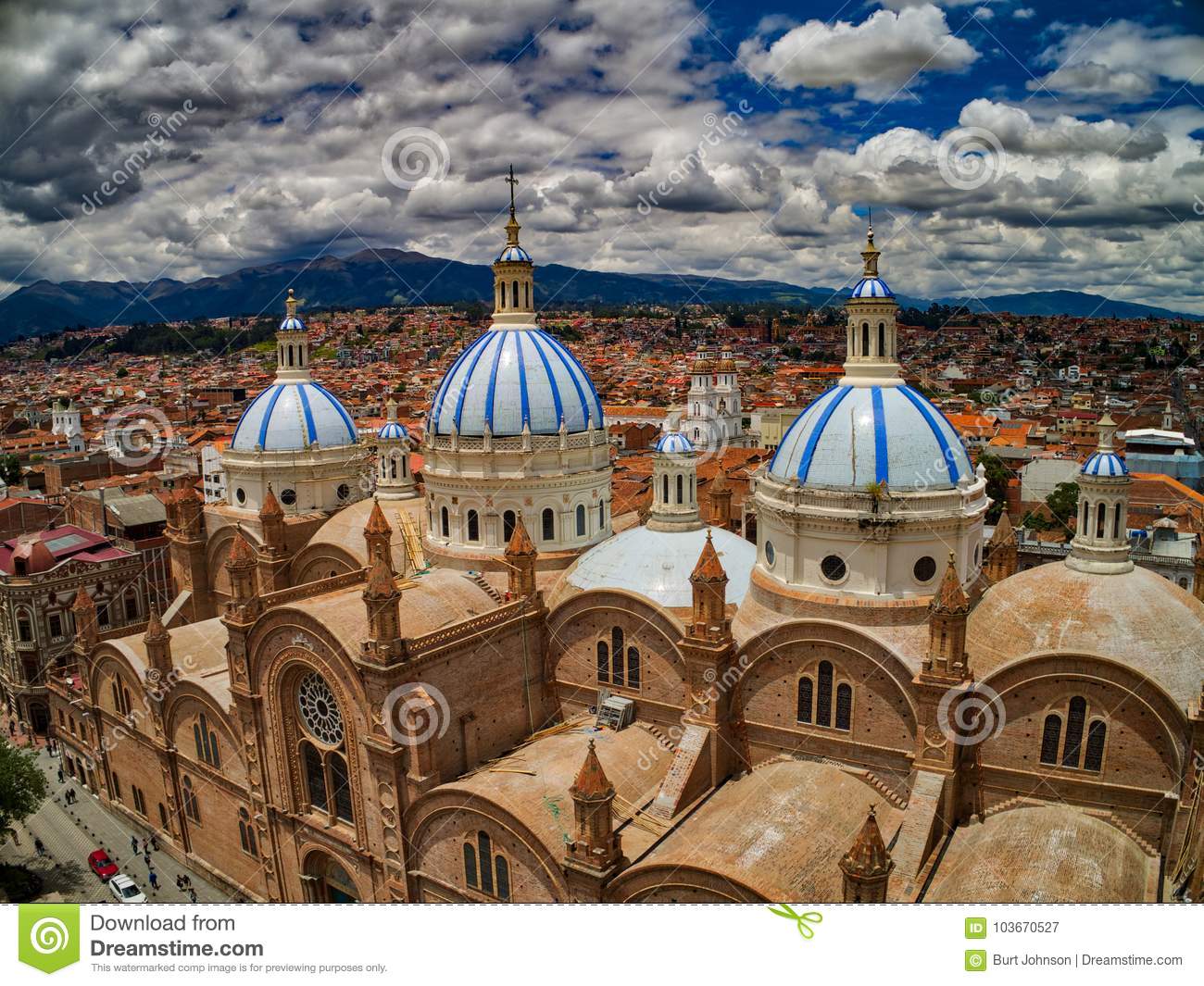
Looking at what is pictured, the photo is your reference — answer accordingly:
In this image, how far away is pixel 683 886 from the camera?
530 inches

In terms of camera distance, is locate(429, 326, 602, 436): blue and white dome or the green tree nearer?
the green tree

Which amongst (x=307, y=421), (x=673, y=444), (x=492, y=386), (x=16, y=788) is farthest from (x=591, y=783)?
(x=307, y=421)

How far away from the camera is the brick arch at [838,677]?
1519 cm

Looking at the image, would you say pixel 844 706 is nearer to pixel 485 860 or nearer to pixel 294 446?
pixel 485 860

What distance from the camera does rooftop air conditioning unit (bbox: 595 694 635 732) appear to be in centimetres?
1794

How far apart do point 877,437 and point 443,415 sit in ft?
37.6

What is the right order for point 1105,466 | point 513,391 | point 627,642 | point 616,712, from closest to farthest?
point 1105,466 → point 616,712 → point 627,642 → point 513,391

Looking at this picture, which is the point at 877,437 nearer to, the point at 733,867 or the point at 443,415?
the point at 733,867

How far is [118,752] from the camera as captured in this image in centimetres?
2570

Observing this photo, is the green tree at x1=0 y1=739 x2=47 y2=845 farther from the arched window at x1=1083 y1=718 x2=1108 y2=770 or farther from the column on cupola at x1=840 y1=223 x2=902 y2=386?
the arched window at x1=1083 y1=718 x2=1108 y2=770

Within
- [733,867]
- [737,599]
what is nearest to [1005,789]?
[733,867]

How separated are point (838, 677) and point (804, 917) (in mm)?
5296

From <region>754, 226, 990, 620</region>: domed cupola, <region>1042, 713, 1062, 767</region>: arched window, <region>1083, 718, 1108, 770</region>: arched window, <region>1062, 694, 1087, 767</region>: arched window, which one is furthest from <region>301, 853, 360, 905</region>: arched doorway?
<region>1083, 718, 1108, 770</region>: arched window

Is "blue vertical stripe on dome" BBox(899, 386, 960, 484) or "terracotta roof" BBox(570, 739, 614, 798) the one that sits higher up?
"blue vertical stripe on dome" BBox(899, 386, 960, 484)
